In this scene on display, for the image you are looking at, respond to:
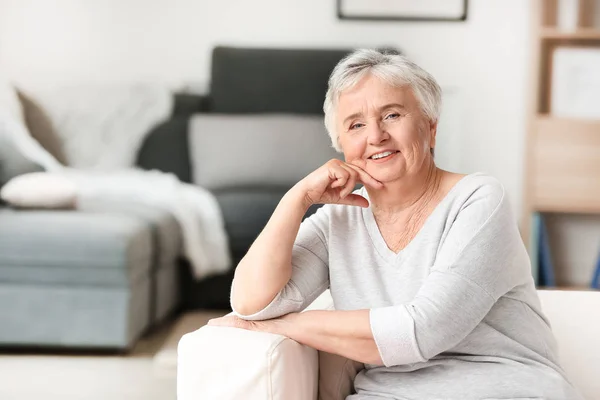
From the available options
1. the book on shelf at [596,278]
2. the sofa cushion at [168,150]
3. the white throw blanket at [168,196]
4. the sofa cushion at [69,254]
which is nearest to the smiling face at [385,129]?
the sofa cushion at [69,254]

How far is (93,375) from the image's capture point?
2.28m

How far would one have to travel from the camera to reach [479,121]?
136 inches

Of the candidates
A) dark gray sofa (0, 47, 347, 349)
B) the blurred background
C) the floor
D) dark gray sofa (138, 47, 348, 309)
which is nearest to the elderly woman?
the floor

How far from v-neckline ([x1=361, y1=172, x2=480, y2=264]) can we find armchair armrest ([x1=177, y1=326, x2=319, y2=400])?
232 millimetres

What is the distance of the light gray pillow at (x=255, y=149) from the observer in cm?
304

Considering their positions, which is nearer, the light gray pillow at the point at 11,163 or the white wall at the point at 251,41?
the light gray pillow at the point at 11,163

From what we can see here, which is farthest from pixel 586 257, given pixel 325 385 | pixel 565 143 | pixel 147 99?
pixel 325 385

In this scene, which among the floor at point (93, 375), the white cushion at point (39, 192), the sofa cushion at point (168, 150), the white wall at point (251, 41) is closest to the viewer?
the floor at point (93, 375)

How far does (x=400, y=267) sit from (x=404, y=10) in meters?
2.53

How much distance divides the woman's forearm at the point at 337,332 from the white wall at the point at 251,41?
2.45 meters

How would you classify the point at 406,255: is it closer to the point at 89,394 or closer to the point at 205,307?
the point at 89,394

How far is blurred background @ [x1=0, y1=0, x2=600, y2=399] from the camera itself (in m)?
2.40

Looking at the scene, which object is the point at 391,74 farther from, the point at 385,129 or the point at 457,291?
the point at 457,291

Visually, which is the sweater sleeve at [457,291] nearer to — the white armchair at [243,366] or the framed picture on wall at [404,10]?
the white armchair at [243,366]
